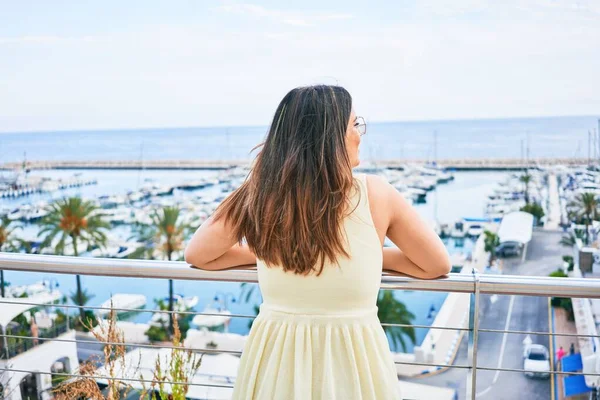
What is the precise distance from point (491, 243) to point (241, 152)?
2798 centimetres

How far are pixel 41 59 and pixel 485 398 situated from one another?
48.4m

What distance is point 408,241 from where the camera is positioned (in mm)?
1208

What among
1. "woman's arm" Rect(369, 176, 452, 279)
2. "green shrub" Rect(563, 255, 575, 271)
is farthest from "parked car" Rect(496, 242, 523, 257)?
"woman's arm" Rect(369, 176, 452, 279)

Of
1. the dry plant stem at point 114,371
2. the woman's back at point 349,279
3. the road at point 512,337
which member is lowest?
the road at point 512,337

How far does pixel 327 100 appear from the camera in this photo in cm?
108

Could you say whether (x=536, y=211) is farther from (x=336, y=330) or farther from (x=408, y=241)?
(x=336, y=330)

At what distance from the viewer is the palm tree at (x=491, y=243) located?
96.8 feet

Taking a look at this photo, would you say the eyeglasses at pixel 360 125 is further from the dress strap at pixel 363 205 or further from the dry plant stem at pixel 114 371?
the dry plant stem at pixel 114 371

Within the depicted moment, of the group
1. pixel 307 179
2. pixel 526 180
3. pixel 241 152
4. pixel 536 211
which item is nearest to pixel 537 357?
pixel 536 211

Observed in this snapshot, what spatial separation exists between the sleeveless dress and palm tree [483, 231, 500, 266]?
2920cm

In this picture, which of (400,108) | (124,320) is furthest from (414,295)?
(400,108)

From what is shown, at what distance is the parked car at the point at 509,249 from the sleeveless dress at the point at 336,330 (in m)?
29.8

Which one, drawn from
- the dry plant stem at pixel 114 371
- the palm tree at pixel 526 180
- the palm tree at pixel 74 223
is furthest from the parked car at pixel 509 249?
the dry plant stem at pixel 114 371

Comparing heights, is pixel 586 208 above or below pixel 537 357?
above
